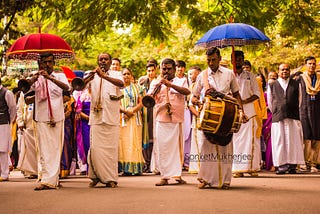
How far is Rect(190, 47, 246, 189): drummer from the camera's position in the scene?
12062 millimetres

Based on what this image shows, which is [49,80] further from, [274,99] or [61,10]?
[274,99]

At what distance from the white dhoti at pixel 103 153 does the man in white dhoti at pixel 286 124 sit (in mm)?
4836

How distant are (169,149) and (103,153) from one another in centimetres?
124

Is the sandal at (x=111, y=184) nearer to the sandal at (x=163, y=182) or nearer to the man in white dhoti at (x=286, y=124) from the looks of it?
the sandal at (x=163, y=182)

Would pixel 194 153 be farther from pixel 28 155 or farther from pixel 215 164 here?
pixel 215 164

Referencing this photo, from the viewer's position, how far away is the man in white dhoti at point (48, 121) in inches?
493

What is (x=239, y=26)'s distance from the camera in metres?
14.5

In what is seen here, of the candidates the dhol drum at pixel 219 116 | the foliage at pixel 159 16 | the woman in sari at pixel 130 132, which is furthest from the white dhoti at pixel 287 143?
the dhol drum at pixel 219 116

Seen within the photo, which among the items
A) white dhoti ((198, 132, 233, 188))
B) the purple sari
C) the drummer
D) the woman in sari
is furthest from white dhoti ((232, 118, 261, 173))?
the purple sari

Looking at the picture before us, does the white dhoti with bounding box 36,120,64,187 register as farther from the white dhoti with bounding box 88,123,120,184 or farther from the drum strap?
the drum strap

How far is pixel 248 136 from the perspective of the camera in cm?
1502

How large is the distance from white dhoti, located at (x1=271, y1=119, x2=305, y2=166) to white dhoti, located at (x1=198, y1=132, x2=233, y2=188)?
14.7ft

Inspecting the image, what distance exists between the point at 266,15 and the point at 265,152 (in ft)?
12.1

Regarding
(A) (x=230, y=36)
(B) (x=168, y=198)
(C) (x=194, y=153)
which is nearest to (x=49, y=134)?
(B) (x=168, y=198)
